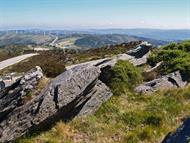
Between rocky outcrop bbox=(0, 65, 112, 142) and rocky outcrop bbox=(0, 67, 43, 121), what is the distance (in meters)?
0.26

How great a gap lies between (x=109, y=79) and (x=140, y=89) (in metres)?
1.59

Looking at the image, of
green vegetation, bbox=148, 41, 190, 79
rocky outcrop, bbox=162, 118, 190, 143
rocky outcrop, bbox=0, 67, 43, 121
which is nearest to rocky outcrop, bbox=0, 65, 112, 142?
rocky outcrop, bbox=0, 67, 43, 121

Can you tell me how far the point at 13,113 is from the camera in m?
13.9

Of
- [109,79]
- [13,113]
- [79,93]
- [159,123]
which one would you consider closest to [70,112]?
[79,93]

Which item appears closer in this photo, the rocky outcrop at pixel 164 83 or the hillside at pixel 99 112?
the hillside at pixel 99 112

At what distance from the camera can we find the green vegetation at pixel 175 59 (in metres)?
22.5

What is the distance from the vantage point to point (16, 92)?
598 inches

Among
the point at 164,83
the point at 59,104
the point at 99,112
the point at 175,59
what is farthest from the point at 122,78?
the point at 175,59

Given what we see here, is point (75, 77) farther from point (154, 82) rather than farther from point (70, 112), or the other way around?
point (154, 82)

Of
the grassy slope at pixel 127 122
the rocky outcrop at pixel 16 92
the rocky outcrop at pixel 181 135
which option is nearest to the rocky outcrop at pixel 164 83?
the grassy slope at pixel 127 122

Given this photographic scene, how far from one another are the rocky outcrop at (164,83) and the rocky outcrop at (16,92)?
207 inches

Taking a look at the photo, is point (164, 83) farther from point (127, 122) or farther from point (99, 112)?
point (127, 122)

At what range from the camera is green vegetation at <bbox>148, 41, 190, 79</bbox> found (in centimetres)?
2249

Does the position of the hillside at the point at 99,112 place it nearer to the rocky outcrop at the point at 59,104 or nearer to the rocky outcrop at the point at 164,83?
the rocky outcrop at the point at 59,104
